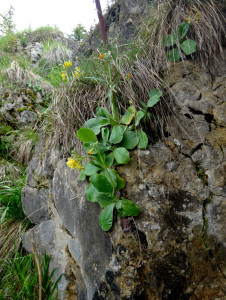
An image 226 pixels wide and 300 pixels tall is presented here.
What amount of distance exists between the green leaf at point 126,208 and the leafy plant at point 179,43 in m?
1.08

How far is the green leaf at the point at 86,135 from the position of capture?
1.19 meters

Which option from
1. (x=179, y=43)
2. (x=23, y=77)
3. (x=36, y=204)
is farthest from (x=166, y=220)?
(x=23, y=77)

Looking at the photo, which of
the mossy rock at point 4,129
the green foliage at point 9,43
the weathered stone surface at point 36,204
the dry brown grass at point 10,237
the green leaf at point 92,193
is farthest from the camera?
the green foliage at point 9,43

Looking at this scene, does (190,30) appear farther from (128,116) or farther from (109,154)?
(109,154)

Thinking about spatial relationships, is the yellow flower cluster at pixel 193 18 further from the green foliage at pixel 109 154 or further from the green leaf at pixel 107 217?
the green leaf at pixel 107 217

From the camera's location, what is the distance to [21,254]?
1782 mm

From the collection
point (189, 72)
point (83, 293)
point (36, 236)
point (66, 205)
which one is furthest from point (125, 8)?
point (83, 293)

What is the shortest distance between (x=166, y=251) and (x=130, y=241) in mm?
182

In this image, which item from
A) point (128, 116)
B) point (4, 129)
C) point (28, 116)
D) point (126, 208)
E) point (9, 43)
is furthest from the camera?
point (9, 43)

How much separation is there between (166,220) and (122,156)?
405 mm

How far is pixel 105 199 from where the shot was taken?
3.75ft

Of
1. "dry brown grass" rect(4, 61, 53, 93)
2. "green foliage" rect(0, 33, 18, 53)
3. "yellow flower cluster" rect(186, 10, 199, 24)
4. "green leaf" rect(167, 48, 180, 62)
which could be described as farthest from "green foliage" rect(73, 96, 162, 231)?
"green foliage" rect(0, 33, 18, 53)

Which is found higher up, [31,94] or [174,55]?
[31,94]

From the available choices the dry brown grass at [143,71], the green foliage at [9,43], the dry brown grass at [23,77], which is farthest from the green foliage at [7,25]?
the dry brown grass at [143,71]
